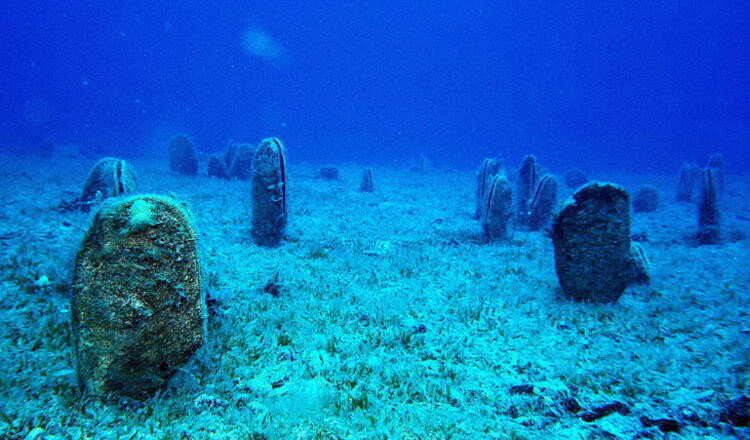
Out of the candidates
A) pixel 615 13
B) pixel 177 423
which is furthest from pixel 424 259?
pixel 615 13

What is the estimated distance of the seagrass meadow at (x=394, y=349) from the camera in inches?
112

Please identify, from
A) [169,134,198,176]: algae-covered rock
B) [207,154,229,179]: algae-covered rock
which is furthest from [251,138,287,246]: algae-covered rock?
[169,134,198,176]: algae-covered rock

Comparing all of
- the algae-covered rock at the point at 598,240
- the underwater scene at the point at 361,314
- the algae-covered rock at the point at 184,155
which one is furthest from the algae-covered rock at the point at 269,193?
the algae-covered rock at the point at 184,155

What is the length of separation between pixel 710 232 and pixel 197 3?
618ft

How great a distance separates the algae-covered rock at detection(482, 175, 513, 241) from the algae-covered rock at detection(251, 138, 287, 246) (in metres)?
4.97

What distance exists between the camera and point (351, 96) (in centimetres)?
19575

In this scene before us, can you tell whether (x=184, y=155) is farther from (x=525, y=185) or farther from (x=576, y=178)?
(x=576, y=178)

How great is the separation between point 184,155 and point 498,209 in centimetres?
1434

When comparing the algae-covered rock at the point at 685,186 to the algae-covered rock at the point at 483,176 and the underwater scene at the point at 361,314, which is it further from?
the algae-covered rock at the point at 483,176

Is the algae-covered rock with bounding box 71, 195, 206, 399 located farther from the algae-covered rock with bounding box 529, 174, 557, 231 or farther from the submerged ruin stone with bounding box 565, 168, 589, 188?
the submerged ruin stone with bounding box 565, 168, 589, 188

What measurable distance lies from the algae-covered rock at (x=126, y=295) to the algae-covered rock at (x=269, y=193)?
4329 millimetres

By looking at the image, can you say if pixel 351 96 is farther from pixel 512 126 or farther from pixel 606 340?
pixel 606 340

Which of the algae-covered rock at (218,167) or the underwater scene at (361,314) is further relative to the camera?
the algae-covered rock at (218,167)

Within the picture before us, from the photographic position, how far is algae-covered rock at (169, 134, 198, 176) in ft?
53.6
